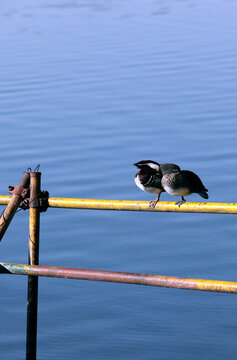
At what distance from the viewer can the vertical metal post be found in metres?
6.54

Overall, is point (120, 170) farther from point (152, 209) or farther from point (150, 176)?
point (152, 209)

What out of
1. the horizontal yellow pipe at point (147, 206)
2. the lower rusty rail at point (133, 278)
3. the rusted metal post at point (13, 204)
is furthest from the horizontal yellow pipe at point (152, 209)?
the lower rusty rail at point (133, 278)

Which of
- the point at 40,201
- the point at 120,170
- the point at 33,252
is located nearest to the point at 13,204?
the point at 40,201

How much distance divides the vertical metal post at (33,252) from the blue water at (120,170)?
905 mm

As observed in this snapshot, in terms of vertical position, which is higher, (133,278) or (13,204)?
(13,204)

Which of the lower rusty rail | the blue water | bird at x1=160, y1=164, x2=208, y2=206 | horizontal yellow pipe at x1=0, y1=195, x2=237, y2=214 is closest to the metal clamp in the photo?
horizontal yellow pipe at x1=0, y1=195, x2=237, y2=214

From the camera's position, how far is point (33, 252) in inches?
263

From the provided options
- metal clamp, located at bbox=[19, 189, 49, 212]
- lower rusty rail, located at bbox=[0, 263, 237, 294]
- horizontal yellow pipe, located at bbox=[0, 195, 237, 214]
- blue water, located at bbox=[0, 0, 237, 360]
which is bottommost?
lower rusty rail, located at bbox=[0, 263, 237, 294]

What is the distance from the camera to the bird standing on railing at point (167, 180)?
246 inches

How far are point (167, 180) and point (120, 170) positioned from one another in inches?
271

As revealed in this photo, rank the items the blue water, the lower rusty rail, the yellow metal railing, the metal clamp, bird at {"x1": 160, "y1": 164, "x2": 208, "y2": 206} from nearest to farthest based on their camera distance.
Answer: the lower rusty rail → the yellow metal railing → bird at {"x1": 160, "y1": 164, "x2": 208, "y2": 206} → the metal clamp → the blue water

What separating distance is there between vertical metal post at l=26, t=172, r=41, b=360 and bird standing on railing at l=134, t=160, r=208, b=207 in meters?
0.80

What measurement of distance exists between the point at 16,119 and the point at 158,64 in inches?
259

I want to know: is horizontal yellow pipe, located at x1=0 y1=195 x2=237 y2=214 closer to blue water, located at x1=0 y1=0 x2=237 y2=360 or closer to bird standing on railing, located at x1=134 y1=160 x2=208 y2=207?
bird standing on railing, located at x1=134 y1=160 x2=208 y2=207
